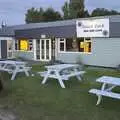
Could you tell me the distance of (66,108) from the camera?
314 inches

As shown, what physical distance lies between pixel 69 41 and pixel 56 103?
18.1 metres

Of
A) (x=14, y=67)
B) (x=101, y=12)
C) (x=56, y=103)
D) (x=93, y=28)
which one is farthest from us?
(x=101, y=12)

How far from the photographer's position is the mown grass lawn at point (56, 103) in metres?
7.29

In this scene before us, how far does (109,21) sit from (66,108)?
15.7 metres

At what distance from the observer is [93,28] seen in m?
24.0

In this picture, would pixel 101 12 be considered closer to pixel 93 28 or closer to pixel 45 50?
pixel 45 50

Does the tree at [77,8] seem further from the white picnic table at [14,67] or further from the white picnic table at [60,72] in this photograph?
the white picnic table at [60,72]

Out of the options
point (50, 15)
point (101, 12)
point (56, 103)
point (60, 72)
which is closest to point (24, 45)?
point (60, 72)

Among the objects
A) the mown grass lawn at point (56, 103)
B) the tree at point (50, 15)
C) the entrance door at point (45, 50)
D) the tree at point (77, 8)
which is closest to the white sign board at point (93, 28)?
the entrance door at point (45, 50)

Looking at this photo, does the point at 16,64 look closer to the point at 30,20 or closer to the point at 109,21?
the point at 109,21

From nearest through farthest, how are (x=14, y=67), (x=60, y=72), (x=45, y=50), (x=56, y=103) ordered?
(x=56, y=103) < (x=60, y=72) < (x=14, y=67) < (x=45, y=50)

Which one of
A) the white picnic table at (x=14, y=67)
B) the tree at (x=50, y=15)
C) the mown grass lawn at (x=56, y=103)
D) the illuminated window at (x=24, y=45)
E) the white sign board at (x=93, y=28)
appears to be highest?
the tree at (x=50, y=15)

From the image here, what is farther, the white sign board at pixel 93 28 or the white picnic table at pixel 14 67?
the white sign board at pixel 93 28

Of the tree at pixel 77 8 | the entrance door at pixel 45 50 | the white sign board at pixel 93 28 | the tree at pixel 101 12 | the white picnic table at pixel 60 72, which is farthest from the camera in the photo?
the tree at pixel 101 12
